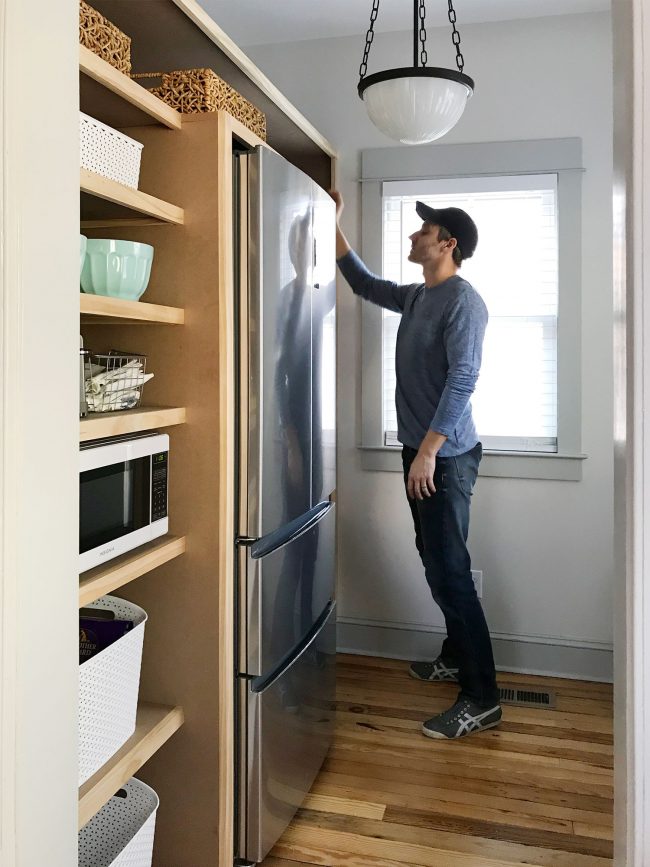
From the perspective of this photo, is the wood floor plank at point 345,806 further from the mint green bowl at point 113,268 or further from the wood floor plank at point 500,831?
the mint green bowl at point 113,268

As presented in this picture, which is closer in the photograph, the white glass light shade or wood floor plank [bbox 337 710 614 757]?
the white glass light shade

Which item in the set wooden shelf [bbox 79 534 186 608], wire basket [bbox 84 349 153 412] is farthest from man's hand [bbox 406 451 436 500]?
wire basket [bbox 84 349 153 412]

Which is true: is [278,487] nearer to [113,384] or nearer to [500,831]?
[113,384]

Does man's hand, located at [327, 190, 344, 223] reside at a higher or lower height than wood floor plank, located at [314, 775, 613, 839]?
higher

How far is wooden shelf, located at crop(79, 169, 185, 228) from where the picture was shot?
56.6 inches

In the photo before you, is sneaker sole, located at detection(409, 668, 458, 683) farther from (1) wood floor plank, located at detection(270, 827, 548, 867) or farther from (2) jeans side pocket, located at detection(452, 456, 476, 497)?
(1) wood floor plank, located at detection(270, 827, 548, 867)

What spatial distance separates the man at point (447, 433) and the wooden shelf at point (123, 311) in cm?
122

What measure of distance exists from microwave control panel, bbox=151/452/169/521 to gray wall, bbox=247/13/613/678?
5.64 ft

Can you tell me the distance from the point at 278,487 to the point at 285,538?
0.19 meters

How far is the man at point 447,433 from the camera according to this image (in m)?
2.77

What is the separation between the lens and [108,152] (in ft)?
5.19

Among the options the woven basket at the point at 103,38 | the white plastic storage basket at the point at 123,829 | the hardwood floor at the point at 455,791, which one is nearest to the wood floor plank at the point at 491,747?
the hardwood floor at the point at 455,791

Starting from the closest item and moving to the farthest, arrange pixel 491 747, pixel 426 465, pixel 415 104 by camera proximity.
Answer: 1. pixel 415 104
2. pixel 491 747
3. pixel 426 465

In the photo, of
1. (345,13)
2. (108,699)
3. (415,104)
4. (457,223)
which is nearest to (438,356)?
(457,223)
